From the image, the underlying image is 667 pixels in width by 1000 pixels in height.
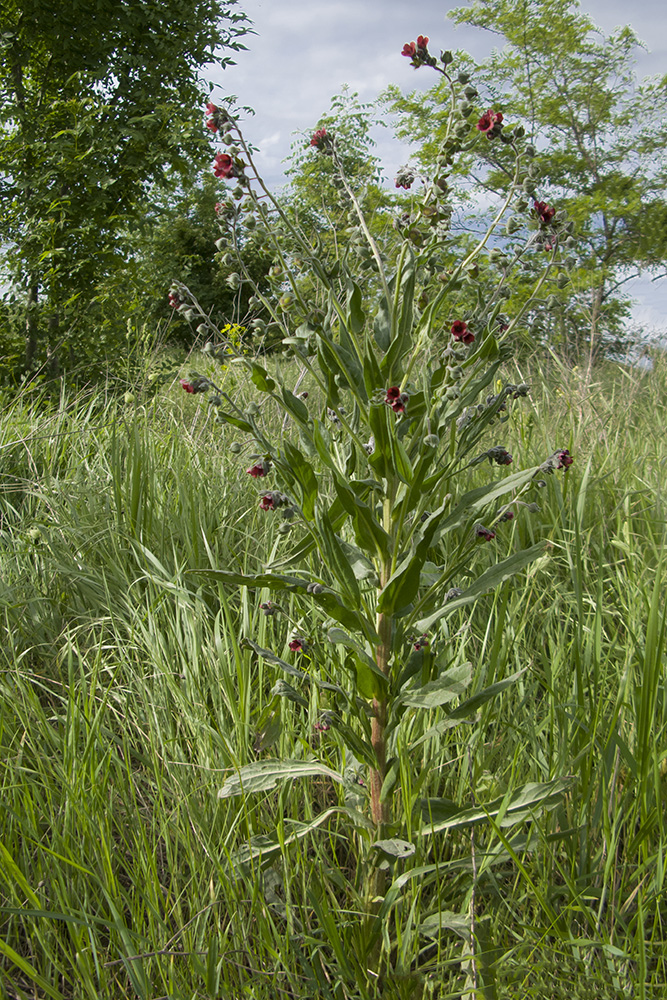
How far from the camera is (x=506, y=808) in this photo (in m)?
1.20

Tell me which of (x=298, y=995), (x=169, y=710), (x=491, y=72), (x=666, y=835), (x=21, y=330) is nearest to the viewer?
(x=298, y=995)

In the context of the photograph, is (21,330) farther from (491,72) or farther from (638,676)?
(491,72)

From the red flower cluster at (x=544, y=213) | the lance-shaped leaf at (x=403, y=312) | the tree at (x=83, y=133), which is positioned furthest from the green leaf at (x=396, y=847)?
the tree at (x=83, y=133)

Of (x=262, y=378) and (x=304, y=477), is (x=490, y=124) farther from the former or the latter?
(x=304, y=477)

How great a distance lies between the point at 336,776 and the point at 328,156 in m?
1.27

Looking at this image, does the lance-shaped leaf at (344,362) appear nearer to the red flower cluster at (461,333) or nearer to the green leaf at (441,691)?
the red flower cluster at (461,333)

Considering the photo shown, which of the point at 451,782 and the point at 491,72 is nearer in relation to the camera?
the point at 451,782

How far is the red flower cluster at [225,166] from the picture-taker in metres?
1.28

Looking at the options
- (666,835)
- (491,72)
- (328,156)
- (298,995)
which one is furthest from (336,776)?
(491,72)

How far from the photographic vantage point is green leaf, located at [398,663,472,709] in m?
1.15

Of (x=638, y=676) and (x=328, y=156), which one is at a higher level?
(x=328, y=156)

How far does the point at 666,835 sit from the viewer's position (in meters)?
1.25

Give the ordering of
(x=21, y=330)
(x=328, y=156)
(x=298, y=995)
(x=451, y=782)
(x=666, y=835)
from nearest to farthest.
A: (x=298, y=995) < (x=666, y=835) < (x=328, y=156) < (x=451, y=782) < (x=21, y=330)

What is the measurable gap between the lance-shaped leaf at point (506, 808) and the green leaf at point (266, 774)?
0.19 meters
